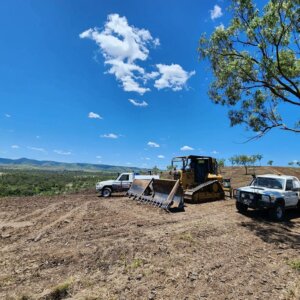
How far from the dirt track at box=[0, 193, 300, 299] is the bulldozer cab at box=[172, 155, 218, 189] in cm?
540

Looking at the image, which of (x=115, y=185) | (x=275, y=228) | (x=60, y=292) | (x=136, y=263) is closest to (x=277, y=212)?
(x=275, y=228)

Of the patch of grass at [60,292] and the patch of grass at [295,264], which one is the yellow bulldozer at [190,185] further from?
the patch of grass at [60,292]

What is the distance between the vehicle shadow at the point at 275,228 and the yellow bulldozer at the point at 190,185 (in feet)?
12.3

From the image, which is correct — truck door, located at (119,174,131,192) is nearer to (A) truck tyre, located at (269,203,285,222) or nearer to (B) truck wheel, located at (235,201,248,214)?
(B) truck wheel, located at (235,201,248,214)

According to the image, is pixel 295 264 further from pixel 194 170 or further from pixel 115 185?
pixel 115 185

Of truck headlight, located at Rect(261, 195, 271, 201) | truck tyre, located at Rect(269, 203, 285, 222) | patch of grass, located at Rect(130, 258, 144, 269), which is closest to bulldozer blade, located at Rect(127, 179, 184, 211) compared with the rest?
truck headlight, located at Rect(261, 195, 271, 201)

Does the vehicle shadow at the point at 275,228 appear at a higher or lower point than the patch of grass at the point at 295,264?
higher

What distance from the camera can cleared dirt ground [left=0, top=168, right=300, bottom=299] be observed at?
5.79 m

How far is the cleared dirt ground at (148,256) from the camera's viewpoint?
19.0 feet

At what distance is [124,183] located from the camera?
2256cm

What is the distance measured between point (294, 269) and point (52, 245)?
683cm

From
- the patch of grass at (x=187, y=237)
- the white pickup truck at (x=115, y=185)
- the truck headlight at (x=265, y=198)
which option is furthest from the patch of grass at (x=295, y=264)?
the white pickup truck at (x=115, y=185)

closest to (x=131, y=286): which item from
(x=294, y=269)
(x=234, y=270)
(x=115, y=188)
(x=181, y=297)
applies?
(x=181, y=297)

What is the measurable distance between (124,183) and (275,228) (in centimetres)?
1324
